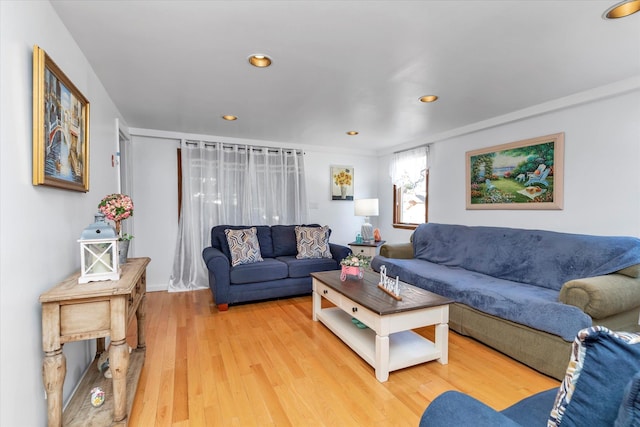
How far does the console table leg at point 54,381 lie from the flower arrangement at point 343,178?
14.6 ft

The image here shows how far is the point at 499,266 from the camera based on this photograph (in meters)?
3.11

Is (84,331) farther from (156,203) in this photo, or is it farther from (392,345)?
(156,203)

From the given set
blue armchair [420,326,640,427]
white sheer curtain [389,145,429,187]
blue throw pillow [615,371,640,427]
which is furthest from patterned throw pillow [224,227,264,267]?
blue throw pillow [615,371,640,427]

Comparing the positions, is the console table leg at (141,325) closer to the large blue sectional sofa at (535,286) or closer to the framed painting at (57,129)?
the framed painting at (57,129)

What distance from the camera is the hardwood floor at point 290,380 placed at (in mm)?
1722

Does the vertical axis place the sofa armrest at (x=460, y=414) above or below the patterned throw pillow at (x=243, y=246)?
below

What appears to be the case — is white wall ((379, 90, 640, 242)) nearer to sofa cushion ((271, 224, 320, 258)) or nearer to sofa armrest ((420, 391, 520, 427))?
sofa cushion ((271, 224, 320, 258))

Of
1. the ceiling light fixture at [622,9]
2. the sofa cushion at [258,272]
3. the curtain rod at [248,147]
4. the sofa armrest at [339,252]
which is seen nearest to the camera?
the ceiling light fixture at [622,9]

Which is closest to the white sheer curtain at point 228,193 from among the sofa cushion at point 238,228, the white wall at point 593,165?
the sofa cushion at point 238,228

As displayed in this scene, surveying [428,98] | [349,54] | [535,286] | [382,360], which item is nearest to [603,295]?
[535,286]

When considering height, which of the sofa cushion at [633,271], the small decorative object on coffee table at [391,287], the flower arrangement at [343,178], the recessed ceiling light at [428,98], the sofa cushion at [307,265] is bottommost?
the sofa cushion at [307,265]

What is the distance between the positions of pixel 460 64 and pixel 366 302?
6.18 ft

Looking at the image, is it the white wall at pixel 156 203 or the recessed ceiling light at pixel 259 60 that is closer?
the recessed ceiling light at pixel 259 60

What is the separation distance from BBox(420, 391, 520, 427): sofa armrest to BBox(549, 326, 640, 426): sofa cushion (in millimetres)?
143
